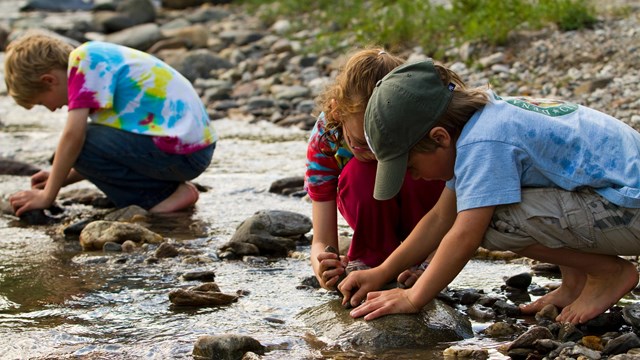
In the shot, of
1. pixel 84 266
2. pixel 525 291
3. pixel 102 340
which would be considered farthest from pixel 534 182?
pixel 84 266

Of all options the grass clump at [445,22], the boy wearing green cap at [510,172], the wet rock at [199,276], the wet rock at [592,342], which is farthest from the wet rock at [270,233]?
the grass clump at [445,22]

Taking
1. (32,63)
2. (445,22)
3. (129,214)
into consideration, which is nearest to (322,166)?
(129,214)

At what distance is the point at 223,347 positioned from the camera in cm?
334

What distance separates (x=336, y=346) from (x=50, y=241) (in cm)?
230

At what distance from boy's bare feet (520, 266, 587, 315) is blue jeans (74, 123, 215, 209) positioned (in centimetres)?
263

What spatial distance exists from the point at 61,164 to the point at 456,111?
9.71 ft

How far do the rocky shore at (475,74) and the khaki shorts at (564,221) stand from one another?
297mm

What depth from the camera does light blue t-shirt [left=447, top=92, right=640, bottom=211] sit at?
3.25m

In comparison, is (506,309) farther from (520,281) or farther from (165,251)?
(165,251)

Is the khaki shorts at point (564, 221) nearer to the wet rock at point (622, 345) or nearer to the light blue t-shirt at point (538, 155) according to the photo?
the light blue t-shirt at point (538, 155)

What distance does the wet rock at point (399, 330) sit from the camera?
11.4 ft

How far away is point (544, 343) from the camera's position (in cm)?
321

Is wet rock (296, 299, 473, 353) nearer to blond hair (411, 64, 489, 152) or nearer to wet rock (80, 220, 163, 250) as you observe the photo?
blond hair (411, 64, 489, 152)

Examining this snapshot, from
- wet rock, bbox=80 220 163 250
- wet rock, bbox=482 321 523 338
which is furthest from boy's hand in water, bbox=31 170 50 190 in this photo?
wet rock, bbox=482 321 523 338
